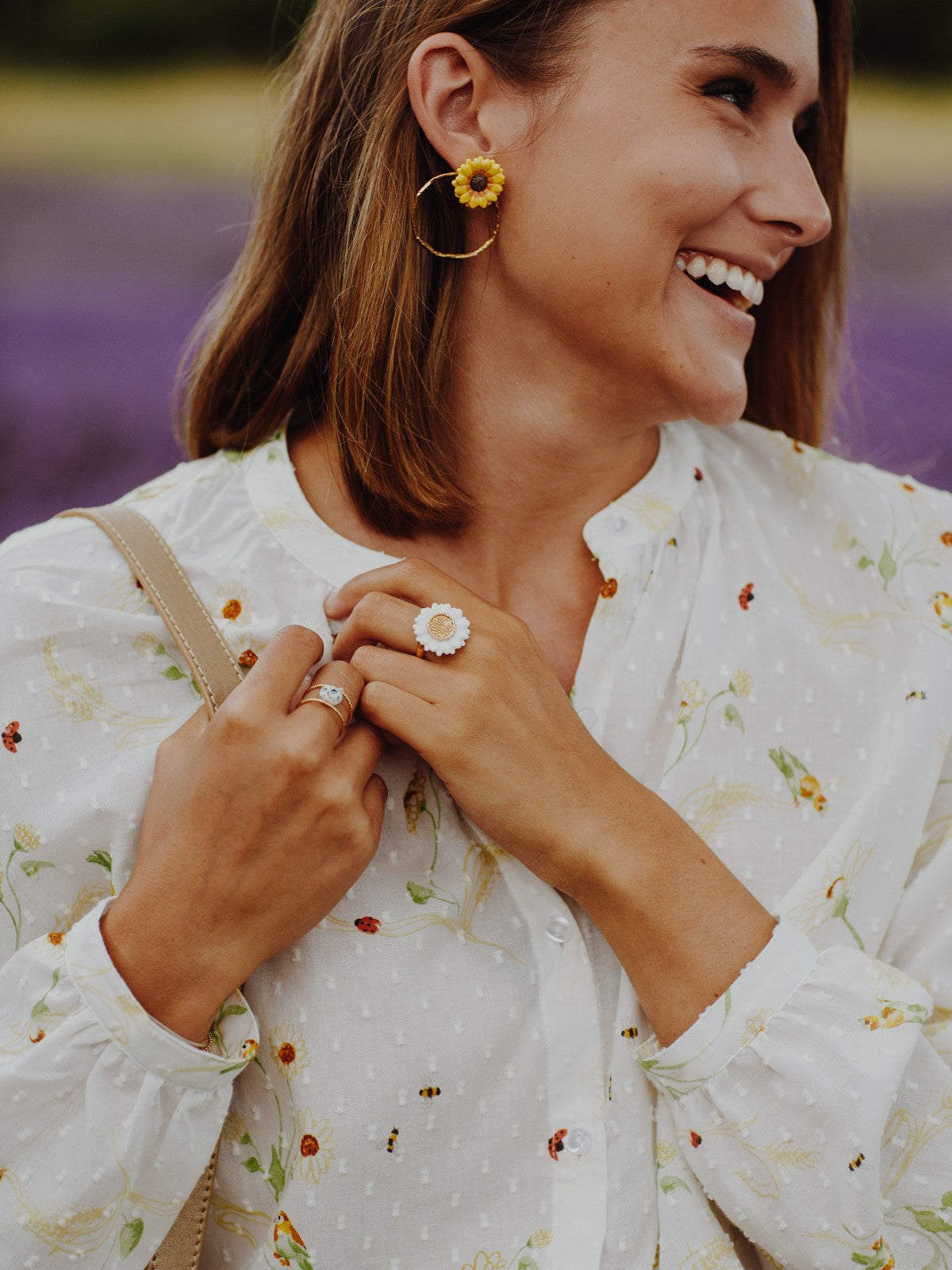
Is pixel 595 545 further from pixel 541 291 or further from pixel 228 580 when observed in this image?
pixel 228 580

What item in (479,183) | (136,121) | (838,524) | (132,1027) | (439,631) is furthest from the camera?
(136,121)

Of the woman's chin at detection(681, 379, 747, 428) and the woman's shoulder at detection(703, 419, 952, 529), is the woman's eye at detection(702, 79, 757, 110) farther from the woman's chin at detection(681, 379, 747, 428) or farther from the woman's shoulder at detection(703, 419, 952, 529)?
the woman's shoulder at detection(703, 419, 952, 529)

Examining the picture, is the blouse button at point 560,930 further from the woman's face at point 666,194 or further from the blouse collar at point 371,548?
the woman's face at point 666,194

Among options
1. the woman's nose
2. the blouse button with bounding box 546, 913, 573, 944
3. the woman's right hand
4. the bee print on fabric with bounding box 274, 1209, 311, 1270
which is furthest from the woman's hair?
the bee print on fabric with bounding box 274, 1209, 311, 1270

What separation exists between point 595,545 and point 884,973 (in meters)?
0.53

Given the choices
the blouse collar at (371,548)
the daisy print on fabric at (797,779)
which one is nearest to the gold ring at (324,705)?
the blouse collar at (371,548)

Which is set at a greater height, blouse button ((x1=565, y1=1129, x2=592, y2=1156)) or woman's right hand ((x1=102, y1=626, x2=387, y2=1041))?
woman's right hand ((x1=102, y1=626, x2=387, y2=1041))

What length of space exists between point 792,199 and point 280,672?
741mm

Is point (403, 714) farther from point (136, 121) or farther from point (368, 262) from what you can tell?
point (136, 121)

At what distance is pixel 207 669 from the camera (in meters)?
1.11

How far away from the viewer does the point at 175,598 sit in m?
1.17

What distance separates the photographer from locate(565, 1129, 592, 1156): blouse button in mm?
1110

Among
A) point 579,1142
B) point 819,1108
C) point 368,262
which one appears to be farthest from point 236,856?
point 368,262

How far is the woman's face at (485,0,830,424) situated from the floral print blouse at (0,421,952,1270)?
25cm
